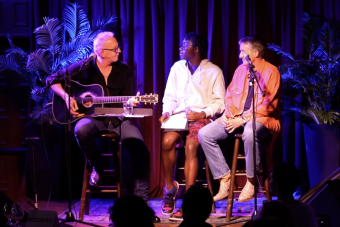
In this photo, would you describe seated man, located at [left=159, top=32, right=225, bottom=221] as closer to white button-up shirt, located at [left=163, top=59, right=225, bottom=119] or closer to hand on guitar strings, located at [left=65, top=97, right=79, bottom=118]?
white button-up shirt, located at [left=163, top=59, right=225, bottom=119]

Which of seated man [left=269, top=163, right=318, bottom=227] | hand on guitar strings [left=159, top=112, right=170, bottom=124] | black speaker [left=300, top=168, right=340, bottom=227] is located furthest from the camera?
hand on guitar strings [left=159, top=112, right=170, bottom=124]

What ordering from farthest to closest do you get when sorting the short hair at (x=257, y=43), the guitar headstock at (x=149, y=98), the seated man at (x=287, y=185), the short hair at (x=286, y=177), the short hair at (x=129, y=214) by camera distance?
1. the short hair at (x=257, y=43)
2. the guitar headstock at (x=149, y=98)
3. the short hair at (x=286, y=177)
4. the seated man at (x=287, y=185)
5. the short hair at (x=129, y=214)

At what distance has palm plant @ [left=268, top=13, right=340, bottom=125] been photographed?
4953 millimetres

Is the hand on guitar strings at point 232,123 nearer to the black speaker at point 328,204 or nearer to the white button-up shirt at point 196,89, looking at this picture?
the white button-up shirt at point 196,89

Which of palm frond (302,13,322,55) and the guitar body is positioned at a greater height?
palm frond (302,13,322,55)

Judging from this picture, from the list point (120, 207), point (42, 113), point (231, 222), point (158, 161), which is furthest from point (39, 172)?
point (120, 207)

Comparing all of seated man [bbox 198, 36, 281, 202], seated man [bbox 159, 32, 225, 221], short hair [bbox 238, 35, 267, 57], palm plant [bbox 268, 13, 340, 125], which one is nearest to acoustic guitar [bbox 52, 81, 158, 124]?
seated man [bbox 159, 32, 225, 221]

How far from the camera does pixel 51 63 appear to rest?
17.8ft

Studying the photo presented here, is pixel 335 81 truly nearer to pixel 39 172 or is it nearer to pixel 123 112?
pixel 123 112

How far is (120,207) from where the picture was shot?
2.10 metres

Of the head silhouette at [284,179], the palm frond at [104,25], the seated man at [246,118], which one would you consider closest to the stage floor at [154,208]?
the seated man at [246,118]

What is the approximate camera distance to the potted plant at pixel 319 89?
4.93 meters

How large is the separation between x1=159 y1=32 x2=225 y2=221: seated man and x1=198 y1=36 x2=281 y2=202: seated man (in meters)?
0.16

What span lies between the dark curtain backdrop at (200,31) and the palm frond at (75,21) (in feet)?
1.06
